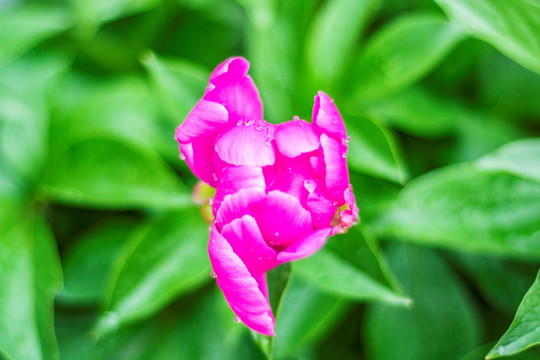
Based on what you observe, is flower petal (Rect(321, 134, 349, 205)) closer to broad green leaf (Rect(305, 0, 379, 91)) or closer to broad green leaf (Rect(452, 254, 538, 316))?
broad green leaf (Rect(305, 0, 379, 91))

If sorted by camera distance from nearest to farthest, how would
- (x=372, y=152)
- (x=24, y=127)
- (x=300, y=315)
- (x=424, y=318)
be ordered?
(x=372, y=152) → (x=300, y=315) → (x=424, y=318) → (x=24, y=127)

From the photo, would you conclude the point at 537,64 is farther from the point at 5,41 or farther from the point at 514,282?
the point at 5,41

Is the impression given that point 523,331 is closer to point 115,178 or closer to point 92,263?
point 115,178

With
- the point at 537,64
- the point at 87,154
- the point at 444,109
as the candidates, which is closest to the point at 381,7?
the point at 444,109

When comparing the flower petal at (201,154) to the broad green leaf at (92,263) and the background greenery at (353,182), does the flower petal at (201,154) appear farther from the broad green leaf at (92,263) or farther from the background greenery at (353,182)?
the broad green leaf at (92,263)

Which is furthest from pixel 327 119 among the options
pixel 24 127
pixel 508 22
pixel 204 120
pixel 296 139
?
pixel 24 127

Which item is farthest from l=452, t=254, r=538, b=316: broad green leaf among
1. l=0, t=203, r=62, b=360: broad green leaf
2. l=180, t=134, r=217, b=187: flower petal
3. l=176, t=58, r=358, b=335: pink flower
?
l=0, t=203, r=62, b=360: broad green leaf
